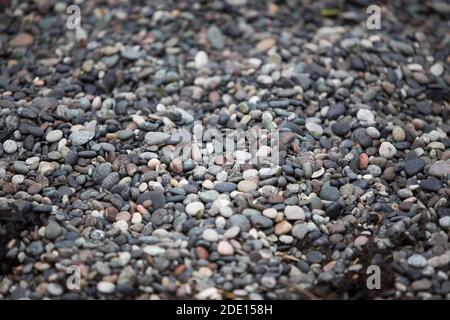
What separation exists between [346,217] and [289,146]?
49cm

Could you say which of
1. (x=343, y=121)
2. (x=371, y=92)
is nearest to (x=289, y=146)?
(x=343, y=121)

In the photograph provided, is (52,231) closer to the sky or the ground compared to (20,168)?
closer to the ground

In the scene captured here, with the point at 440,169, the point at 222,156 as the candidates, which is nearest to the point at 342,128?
the point at 440,169

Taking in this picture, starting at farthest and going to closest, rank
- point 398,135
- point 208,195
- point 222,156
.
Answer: point 398,135 < point 222,156 < point 208,195

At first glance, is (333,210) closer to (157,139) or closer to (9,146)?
(157,139)

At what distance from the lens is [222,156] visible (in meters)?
3.17

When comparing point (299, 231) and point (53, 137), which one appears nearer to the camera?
point (299, 231)

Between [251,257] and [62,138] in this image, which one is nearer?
[251,257]

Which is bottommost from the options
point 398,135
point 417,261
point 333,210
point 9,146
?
point 417,261

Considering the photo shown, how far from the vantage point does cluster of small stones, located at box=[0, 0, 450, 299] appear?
8.90ft

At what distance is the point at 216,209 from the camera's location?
290 centimetres

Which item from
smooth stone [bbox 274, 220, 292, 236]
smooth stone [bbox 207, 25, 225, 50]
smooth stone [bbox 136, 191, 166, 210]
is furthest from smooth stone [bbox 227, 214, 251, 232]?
smooth stone [bbox 207, 25, 225, 50]

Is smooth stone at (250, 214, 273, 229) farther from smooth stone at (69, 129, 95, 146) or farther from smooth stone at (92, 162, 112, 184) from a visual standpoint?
smooth stone at (69, 129, 95, 146)
